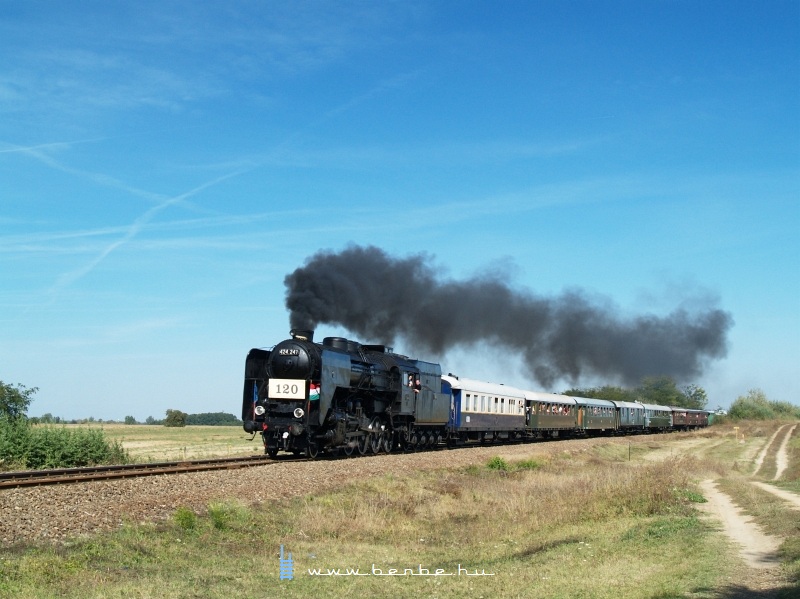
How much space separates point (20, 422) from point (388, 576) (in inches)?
617

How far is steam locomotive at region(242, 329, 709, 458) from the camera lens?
24.9m

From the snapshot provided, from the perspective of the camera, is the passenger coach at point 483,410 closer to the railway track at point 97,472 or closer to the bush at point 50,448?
the railway track at point 97,472

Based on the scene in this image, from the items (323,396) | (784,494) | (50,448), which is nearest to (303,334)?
(323,396)

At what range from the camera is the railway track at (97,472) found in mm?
17297

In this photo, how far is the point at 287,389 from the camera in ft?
82.2

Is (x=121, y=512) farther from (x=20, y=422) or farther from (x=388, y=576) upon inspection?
(x=20, y=422)

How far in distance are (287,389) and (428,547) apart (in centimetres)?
982

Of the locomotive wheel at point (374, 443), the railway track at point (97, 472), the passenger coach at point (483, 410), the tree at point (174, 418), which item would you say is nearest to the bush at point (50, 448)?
the railway track at point (97, 472)

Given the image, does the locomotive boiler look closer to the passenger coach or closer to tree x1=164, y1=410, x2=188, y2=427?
the passenger coach

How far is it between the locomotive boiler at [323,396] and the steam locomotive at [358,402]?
3cm

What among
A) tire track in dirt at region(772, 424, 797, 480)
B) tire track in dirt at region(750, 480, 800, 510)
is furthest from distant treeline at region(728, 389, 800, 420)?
tire track in dirt at region(750, 480, 800, 510)

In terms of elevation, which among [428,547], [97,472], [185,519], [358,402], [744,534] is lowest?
[428,547]

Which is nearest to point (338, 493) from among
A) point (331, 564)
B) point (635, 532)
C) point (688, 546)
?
point (331, 564)

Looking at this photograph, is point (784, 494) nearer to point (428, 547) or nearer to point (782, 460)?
point (428, 547)
